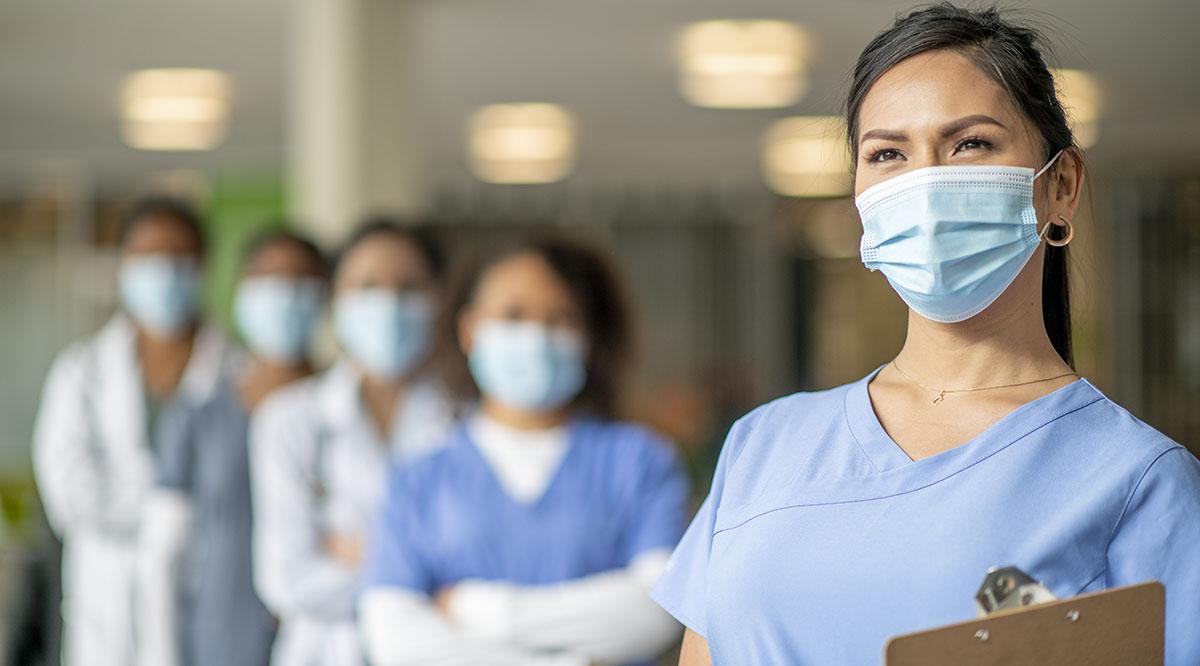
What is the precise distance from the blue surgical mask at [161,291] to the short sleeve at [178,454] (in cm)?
55

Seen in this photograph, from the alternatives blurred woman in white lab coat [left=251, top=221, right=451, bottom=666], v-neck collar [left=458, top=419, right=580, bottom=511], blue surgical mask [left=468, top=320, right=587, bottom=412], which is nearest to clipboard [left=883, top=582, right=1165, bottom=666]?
v-neck collar [left=458, top=419, right=580, bottom=511]

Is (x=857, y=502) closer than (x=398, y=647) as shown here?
Yes

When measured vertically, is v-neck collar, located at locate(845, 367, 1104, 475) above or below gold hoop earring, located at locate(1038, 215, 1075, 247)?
below

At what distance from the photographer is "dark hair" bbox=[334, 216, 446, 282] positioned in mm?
3783

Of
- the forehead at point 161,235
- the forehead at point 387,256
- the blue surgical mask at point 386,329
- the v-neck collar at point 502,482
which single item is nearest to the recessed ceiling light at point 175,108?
the forehead at point 161,235

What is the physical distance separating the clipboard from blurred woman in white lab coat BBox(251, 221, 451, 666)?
7.24 ft

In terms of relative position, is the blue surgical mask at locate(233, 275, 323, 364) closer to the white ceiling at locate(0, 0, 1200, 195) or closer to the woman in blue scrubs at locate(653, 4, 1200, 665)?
the white ceiling at locate(0, 0, 1200, 195)

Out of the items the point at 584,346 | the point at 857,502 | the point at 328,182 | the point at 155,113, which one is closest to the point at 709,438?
the point at 155,113

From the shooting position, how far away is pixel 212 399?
3.99 m

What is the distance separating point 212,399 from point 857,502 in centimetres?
290

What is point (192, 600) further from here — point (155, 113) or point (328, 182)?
point (155, 113)

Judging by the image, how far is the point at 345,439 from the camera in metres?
3.46

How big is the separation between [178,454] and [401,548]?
5.00ft

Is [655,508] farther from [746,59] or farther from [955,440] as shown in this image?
[746,59]
